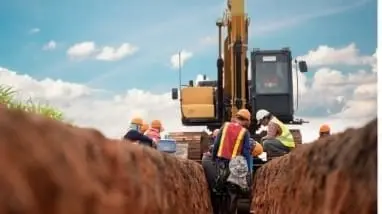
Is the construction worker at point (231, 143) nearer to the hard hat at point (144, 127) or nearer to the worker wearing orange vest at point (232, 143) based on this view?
the worker wearing orange vest at point (232, 143)

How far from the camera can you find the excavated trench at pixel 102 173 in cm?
47

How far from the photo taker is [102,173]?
0.61 metres

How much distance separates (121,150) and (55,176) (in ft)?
0.88

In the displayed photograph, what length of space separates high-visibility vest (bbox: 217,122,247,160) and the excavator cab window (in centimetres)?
210

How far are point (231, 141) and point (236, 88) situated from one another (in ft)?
8.07

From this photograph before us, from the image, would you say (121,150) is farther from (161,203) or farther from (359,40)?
(359,40)

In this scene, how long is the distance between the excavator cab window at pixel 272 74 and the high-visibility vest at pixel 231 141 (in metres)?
2.10

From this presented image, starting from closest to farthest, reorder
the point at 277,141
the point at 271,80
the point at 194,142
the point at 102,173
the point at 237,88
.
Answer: the point at 102,173
the point at 277,141
the point at 271,80
the point at 194,142
the point at 237,88

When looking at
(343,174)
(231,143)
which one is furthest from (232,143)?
(343,174)

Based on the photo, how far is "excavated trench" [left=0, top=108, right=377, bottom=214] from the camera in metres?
0.47

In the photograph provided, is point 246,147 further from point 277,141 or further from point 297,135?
point 297,135

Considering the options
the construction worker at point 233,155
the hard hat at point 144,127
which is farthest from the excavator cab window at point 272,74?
the construction worker at point 233,155

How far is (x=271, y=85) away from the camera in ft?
16.1

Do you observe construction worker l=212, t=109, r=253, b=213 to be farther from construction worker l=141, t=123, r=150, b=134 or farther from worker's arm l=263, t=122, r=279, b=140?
construction worker l=141, t=123, r=150, b=134
